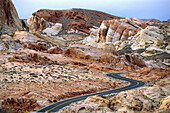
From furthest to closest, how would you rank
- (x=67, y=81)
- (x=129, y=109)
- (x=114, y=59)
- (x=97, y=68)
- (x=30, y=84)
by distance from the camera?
A: (x=114, y=59), (x=97, y=68), (x=67, y=81), (x=30, y=84), (x=129, y=109)

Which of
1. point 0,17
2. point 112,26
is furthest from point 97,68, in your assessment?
point 112,26

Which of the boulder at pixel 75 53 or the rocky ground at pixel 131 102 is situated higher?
the rocky ground at pixel 131 102

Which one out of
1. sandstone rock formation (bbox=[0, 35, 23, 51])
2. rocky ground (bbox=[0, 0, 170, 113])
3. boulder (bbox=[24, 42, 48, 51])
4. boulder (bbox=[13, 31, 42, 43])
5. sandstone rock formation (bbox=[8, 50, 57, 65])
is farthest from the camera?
boulder (bbox=[13, 31, 42, 43])

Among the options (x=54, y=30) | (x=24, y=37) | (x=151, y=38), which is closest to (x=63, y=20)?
(x=54, y=30)

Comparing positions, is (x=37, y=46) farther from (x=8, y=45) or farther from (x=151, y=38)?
(x=151, y=38)

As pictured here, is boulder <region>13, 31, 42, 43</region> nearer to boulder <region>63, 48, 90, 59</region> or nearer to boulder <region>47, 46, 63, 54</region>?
boulder <region>47, 46, 63, 54</region>

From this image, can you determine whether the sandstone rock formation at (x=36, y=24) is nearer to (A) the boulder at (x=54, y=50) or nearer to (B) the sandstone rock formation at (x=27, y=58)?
(A) the boulder at (x=54, y=50)

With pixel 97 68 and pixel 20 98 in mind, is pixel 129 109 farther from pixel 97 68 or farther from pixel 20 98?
pixel 97 68

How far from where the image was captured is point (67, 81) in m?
28.8

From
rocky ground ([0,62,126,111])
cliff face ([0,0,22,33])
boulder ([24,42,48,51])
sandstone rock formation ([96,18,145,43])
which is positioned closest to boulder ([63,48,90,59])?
boulder ([24,42,48,51])

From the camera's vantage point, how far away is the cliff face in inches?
2603

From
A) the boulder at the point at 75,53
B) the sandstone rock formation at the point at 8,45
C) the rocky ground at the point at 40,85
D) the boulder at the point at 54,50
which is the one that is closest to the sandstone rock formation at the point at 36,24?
the sandstone rock formation at the point at 8,45

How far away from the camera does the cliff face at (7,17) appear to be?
217ft

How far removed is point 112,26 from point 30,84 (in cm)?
7664
